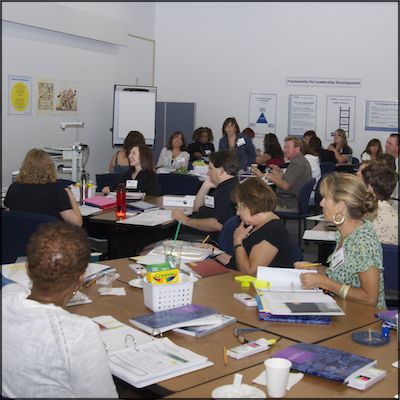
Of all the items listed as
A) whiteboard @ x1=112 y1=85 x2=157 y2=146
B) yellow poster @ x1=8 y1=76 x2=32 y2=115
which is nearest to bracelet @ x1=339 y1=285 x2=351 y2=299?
yellow poster @ x1=8 y1=76 x2=32 y2=115

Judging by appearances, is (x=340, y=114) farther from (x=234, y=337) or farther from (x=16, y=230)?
(x=234, y=337)

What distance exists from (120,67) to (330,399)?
9.42m

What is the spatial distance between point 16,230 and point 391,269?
235cm

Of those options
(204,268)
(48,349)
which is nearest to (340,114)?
(204,268)

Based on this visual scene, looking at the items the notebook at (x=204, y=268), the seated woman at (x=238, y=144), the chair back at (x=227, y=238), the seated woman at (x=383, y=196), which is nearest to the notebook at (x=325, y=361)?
the notebook at (x=204, y=268)

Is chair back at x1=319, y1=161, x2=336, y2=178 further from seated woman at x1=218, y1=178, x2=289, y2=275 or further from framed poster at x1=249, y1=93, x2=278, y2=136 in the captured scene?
seated woman at x1=218, y1=178, x2=289, y2=275

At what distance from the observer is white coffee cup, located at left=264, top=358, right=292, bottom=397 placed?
197 cm

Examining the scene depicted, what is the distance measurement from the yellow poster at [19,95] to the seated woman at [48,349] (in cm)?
699

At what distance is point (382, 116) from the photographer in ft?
35.6

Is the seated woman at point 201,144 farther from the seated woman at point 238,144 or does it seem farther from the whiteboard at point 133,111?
the whiteboard at point 133,111

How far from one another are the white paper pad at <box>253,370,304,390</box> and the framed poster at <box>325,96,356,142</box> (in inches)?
371

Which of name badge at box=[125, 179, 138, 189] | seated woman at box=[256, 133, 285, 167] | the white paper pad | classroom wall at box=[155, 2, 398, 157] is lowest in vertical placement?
the white paper pad

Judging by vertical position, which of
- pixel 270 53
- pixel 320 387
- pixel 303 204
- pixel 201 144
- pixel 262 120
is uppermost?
pixel 270 53

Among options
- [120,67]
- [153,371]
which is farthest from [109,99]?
[153,371]
